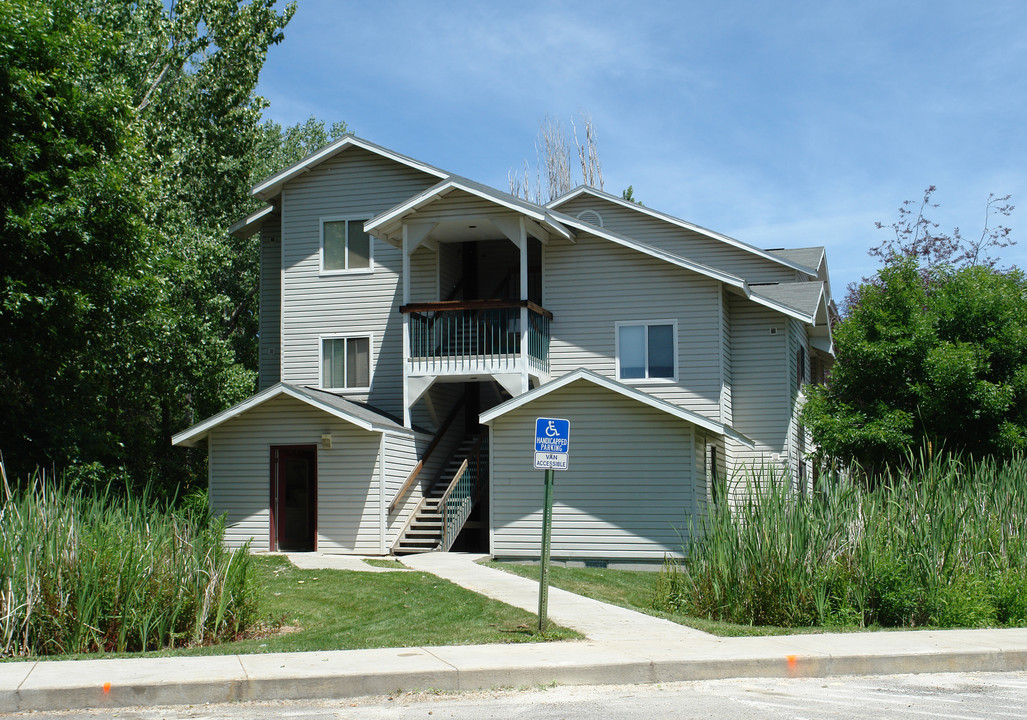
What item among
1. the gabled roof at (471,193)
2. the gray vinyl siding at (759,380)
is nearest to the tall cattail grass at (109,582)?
the gabled roof at (471,193)

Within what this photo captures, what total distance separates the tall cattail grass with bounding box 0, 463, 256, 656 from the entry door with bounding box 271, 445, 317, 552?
9858 millimetres

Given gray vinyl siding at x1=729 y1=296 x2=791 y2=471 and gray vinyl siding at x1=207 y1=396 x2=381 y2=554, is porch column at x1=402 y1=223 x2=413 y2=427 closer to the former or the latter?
gray vinyl siding at x1=207 y1=396 x2=381 y2=554

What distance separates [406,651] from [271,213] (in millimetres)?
18727

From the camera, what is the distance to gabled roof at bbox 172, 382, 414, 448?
69.9 ft

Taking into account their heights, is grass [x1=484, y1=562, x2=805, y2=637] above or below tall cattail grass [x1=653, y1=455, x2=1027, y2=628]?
below

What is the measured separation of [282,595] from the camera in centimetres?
1514

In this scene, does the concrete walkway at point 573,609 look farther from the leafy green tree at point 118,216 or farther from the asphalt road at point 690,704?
the leafy green tree at point 118,216

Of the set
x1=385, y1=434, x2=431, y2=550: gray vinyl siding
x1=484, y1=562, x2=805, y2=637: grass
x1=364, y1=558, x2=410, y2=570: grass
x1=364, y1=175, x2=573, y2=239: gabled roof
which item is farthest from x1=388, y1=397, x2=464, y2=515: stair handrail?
x1=364, y1=175, x2=573, y2=239: gabled roof

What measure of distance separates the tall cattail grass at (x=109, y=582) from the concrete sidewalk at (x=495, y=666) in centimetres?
89

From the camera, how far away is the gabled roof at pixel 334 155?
25281 millimetres

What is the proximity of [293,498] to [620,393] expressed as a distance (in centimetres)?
795

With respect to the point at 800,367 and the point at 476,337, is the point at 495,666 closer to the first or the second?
the point at 476,337

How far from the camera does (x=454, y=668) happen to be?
952cm

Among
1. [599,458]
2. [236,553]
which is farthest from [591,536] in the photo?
[236,553]
